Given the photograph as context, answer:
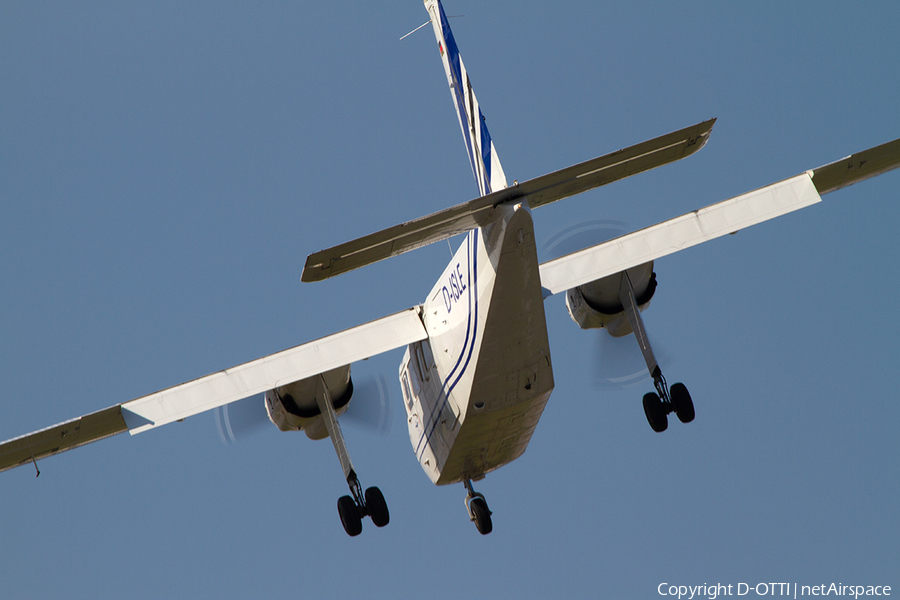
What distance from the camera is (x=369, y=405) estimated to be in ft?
70.5

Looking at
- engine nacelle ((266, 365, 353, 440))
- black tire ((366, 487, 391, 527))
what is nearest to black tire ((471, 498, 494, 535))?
black tire ((366, 487, 391, 527))

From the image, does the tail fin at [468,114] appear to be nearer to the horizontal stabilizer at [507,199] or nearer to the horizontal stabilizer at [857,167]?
the horizontal stabilizer at [507,199]

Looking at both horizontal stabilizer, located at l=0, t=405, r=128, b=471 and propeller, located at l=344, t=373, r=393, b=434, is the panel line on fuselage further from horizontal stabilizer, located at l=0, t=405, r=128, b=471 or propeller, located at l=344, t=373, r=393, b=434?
horizontal stabilizer, located at l=0, t=405, r=128, b=471

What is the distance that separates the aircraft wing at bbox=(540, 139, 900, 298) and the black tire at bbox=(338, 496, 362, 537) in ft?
17.4

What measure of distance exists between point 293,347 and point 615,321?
20.4ft

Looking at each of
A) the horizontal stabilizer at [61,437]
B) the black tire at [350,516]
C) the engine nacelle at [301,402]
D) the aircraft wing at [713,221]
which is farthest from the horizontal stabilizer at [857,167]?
the horizontal stabilizer at [61,437]

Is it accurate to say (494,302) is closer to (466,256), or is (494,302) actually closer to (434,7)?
(466,256)

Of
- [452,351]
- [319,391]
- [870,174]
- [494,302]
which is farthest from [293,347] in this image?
[870,174]

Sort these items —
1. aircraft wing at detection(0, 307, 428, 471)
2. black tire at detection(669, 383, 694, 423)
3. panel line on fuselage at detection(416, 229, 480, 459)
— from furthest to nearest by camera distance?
black tire at detection(669, 383, 694, 423), aircraft wing at detection(0, 307, 428, 471), panel line on fuselage at detection(416, 229, 480, 459)

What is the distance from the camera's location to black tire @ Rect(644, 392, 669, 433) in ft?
65.1

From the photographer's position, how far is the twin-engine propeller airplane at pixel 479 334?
1518 centimetres

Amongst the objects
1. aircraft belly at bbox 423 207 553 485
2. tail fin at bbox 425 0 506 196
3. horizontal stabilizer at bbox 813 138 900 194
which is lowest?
aircraft belly at bbox 423 207 553 485

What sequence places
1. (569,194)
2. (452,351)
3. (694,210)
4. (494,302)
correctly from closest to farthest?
(569,194)
(494,302)
(452,351)
(694,210)

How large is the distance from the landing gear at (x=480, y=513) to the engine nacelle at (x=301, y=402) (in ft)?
10.4
